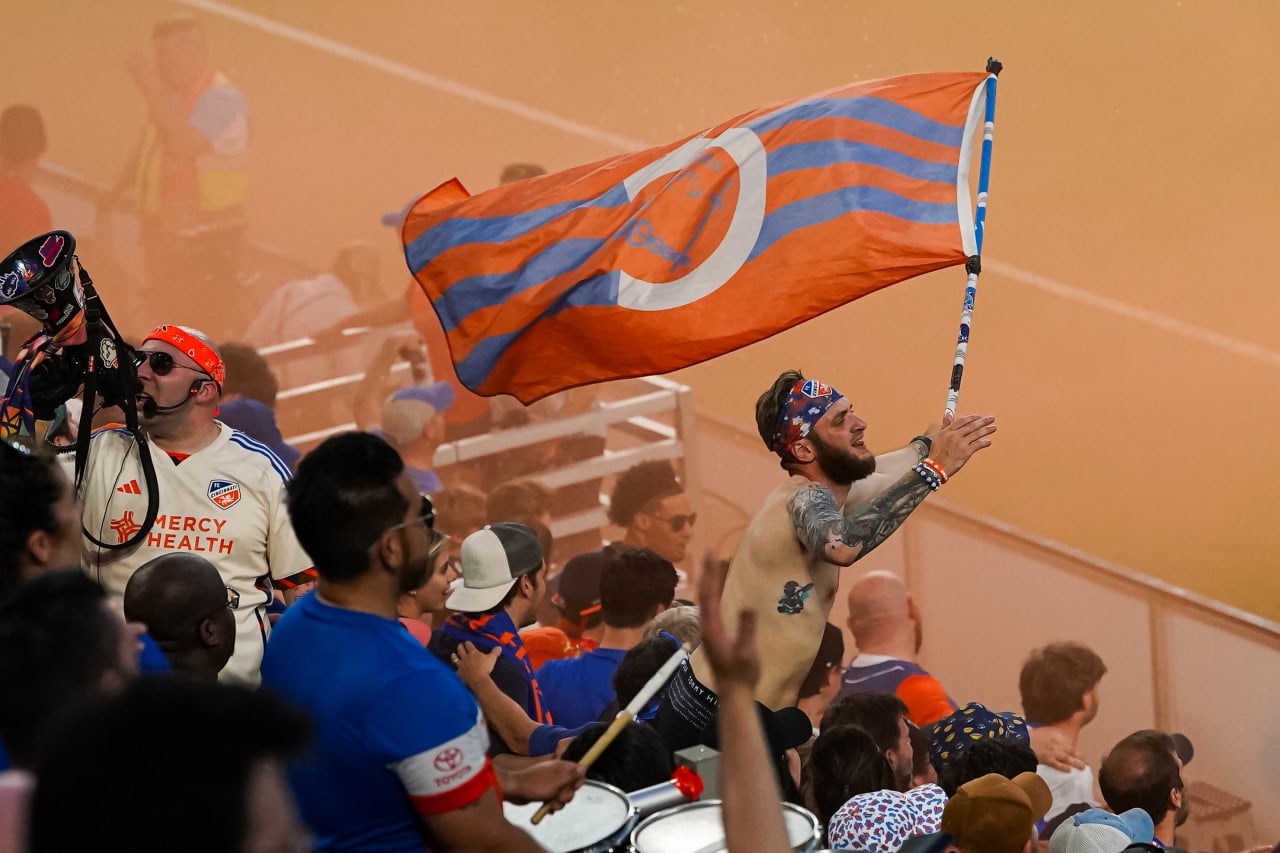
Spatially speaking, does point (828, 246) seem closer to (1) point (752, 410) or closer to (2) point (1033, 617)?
(2) point (1033, 617)

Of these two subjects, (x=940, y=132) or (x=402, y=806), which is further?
(x=940, y=132)

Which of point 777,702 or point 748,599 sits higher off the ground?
point 748,599

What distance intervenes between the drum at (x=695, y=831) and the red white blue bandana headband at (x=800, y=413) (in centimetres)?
190

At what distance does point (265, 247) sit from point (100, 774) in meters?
10.5

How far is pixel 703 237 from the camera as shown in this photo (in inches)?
210

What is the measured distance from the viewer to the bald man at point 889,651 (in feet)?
19.4

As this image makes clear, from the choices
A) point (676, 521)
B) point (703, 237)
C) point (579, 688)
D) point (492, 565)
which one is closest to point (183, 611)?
point (492, 565)

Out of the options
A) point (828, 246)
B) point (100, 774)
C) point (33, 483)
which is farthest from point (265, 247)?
point (100, 774)

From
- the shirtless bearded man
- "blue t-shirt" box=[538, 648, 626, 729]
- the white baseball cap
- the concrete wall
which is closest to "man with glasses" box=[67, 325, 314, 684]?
the white baseball cap

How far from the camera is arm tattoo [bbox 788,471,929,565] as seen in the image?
Result: 4.39 meters

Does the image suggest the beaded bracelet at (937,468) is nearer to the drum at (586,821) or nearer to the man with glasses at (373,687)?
the drum at (586,821)

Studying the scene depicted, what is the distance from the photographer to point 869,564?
32.9 ft

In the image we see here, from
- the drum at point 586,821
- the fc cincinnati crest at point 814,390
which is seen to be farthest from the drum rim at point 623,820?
the fc cincinnati crest at point 814,390

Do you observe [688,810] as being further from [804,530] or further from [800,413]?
[800,413]
